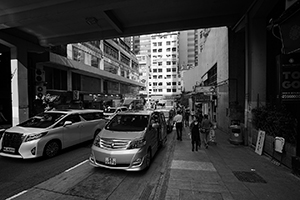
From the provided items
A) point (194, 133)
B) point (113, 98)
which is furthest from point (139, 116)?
point (113, 98)

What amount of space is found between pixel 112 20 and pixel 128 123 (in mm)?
7297

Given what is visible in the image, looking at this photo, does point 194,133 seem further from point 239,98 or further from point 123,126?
point 239,98

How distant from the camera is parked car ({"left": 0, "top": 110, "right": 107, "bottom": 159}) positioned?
5.49 m

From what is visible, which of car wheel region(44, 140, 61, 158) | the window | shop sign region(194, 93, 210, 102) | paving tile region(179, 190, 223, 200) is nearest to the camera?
paving tile region(179, 190, 223, 200)

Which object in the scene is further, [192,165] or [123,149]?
[192,165]

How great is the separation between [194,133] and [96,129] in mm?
5257

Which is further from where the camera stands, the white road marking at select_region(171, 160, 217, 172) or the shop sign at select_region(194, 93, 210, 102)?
the shop sign at select_region(194, 93, 210, 102)

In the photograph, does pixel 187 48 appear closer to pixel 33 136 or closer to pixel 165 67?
pixel 165 67

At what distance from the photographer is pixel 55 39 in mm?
13742

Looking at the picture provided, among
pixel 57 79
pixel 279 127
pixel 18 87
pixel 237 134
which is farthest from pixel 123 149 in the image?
pixel 57 79

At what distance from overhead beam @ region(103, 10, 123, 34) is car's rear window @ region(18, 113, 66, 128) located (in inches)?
241

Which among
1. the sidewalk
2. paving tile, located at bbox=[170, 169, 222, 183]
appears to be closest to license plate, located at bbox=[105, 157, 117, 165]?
the sidewalk

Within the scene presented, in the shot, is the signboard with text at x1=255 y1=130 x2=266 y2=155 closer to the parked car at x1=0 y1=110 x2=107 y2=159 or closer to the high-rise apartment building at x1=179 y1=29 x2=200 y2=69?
the parked car at x1=0 y1=110 x2=107 y2=159

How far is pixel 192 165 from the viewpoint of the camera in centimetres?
523
